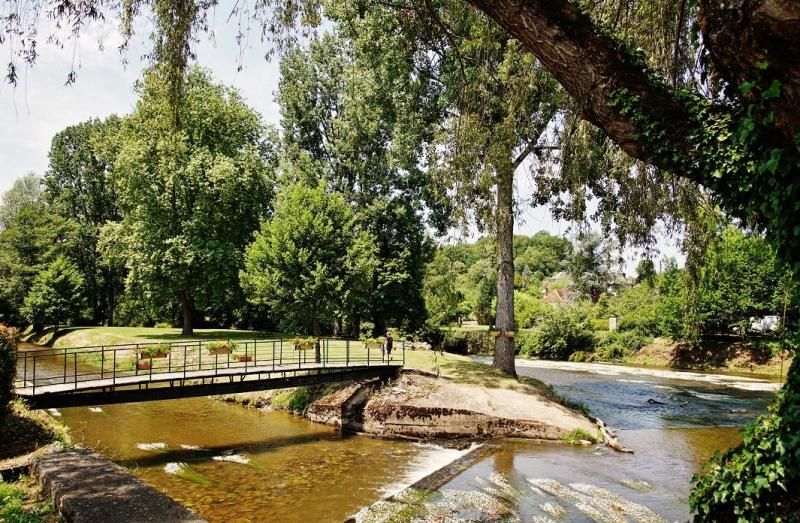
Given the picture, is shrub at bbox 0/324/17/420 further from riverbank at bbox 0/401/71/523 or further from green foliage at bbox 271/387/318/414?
green foliage at bbox 271/387/318/414

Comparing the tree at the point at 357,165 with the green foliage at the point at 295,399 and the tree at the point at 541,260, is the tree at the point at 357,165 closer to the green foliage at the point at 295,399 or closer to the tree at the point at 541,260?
the green foliage at the point at 295,399

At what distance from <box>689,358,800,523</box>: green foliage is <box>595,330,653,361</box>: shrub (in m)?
37.3

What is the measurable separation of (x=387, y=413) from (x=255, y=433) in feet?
13.7

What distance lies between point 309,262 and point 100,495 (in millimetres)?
22234

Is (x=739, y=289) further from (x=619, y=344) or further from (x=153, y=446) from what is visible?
(x=153, y=446)

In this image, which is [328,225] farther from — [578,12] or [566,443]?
[578,12]

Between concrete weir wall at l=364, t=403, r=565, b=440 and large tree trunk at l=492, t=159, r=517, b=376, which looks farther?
large tree trunk at l=492, t=159, r=517, b=376

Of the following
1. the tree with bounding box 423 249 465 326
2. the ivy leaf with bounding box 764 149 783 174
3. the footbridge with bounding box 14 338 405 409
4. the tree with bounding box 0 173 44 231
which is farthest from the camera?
the tree with bounding box 0 173 44 231

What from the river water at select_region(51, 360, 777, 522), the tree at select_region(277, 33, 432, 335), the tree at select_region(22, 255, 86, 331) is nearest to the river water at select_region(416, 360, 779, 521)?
the river water at select_region(51, 360, 777, 522)

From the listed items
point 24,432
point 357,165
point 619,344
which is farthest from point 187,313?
point 619,344

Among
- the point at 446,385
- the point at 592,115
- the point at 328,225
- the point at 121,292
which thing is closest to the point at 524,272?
the point at 121,292

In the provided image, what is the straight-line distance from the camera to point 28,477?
26.2ft

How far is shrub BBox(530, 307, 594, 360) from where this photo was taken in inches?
1661

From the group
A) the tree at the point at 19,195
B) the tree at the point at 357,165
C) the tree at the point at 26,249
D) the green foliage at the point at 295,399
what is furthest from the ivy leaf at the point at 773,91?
the tree at the point at 19,195
